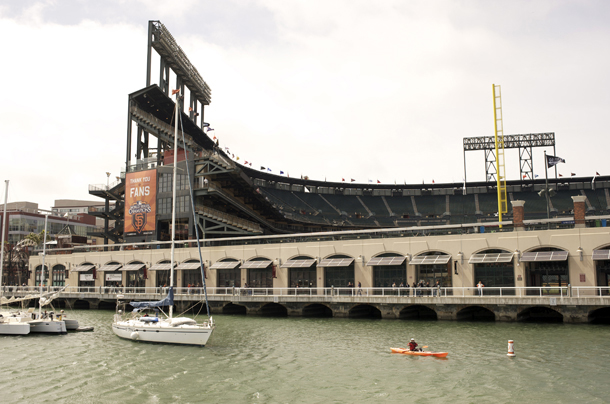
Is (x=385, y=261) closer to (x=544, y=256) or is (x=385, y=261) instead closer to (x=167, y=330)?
(x=544, y=256)

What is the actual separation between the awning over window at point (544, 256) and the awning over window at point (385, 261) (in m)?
10.3

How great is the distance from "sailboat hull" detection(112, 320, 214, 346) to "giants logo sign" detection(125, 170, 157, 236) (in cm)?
3717

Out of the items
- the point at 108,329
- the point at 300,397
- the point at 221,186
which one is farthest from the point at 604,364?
the point at 221,186

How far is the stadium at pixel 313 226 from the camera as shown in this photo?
41250mm

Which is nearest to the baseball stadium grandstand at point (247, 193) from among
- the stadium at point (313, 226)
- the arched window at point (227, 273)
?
the stadium at point (313, 226)

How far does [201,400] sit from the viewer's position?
64.2 feet

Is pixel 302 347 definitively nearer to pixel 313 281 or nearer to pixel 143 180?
pixel 313 281

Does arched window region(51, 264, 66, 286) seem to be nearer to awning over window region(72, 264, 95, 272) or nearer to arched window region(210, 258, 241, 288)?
awning over window region(72, 264, 95, 272)

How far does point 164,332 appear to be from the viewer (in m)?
31.4

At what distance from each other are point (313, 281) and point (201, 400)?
104ft

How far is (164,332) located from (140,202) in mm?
43473

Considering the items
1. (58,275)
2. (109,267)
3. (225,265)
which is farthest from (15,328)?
(58,275)

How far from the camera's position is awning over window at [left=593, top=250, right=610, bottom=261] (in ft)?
122

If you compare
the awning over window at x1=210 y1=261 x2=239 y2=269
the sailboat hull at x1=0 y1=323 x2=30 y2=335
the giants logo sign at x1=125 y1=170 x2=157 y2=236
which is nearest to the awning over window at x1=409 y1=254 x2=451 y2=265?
the awning over window at x1=210 y1=261 x2=239 y2=269
